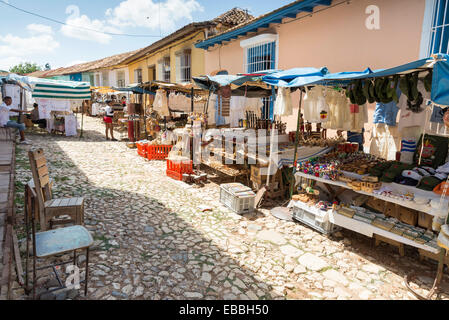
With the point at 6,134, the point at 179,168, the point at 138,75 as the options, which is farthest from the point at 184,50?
the point at 179,168

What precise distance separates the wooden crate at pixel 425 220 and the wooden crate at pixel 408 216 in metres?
0.06

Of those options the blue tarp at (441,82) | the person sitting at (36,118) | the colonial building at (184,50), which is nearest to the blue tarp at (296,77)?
the blue tarp at (441,82)

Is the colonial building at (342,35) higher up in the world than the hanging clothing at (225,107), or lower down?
higher up

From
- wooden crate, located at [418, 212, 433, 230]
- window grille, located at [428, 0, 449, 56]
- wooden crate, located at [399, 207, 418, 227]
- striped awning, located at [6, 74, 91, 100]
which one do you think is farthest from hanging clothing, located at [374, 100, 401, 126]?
striped awning, located at [6, 74, 91, 100]

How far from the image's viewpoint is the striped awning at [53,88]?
39.0 feet

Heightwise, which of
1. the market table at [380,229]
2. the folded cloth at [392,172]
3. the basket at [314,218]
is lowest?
the basket at [314,218]

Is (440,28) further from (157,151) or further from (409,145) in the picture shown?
(157,151)

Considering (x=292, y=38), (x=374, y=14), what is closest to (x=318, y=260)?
(x=374, y=14)

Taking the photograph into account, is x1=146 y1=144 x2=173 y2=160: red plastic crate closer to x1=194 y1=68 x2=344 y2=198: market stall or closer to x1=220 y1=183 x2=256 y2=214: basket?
x1=194 y1=68 x2=344 y2=198: market stall

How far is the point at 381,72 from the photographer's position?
3.93m

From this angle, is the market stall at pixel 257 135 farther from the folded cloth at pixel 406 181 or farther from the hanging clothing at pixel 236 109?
the folded cloth at pixel 406 181

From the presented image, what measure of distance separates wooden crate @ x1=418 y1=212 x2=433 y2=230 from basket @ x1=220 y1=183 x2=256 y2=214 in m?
2.76

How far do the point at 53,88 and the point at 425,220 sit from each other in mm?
13801
